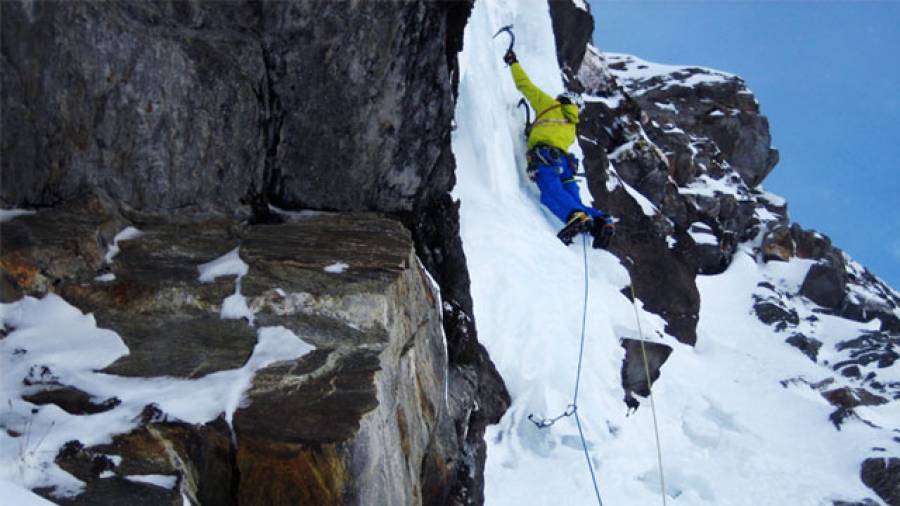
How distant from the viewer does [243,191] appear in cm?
436

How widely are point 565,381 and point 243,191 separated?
447cm

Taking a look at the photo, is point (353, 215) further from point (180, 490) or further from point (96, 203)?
point (180, 490)

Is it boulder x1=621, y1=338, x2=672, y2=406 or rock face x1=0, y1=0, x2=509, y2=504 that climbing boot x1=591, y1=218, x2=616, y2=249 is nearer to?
boulder x1=621, y1=338, x2=672, y2=406

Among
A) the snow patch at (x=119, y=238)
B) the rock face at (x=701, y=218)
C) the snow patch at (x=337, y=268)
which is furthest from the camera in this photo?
the rock face at (x=701, y=218)

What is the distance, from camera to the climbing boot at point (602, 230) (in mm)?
7480

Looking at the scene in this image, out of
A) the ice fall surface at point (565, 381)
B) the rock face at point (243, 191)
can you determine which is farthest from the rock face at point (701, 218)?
the rock face at point (243, 191)

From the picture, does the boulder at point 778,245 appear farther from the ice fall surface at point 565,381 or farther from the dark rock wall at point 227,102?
the dark rock wall at point 227,102

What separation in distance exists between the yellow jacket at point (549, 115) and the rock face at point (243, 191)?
3054mm

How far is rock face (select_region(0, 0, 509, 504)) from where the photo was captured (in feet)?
9.21

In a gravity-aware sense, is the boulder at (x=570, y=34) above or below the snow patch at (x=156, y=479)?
above

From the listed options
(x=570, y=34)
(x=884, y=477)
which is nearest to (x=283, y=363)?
(x=884, y=477)

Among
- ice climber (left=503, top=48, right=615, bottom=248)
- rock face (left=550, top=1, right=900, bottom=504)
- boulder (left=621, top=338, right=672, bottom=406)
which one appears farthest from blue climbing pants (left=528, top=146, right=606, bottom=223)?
rock face (left=550, top=1, right=900, bottom=504)

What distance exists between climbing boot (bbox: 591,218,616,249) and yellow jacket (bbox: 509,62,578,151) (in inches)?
47.3

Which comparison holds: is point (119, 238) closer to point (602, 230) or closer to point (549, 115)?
point (602, 230)
